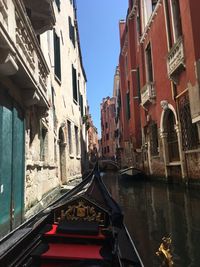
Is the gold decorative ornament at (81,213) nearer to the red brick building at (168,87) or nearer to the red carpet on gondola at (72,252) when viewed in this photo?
the red carpet on gondola at (72,252)

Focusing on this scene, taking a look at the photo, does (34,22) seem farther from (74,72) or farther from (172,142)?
(74,72)

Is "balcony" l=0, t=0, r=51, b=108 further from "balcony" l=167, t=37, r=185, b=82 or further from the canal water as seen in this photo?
"balcony" l=167, t=37, r=185, b=82

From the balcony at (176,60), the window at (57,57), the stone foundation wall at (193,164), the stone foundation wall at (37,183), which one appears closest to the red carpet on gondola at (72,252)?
the stone foundation wall at (37,183)

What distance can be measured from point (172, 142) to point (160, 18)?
4.35m

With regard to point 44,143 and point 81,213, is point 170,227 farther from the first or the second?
point 44,143

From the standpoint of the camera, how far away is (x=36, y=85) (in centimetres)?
435

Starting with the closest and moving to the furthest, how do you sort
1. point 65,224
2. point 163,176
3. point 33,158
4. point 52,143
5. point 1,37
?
1. point 65,224
2. point 1,37
3. point 33,158
4. point 52,143
5. point 163,176

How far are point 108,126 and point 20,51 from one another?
40779mm

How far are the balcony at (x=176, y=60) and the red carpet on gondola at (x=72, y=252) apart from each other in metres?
6.63

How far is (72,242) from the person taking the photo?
2035mm

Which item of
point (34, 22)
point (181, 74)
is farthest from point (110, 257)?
point (181, 74)

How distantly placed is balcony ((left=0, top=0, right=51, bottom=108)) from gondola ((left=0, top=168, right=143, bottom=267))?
5.16 ft

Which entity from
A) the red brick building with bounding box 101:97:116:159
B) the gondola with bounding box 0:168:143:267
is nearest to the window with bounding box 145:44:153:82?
the gondola with bounding box 0:168:143:267

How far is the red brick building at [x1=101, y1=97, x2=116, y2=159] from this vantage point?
41.2 metres
